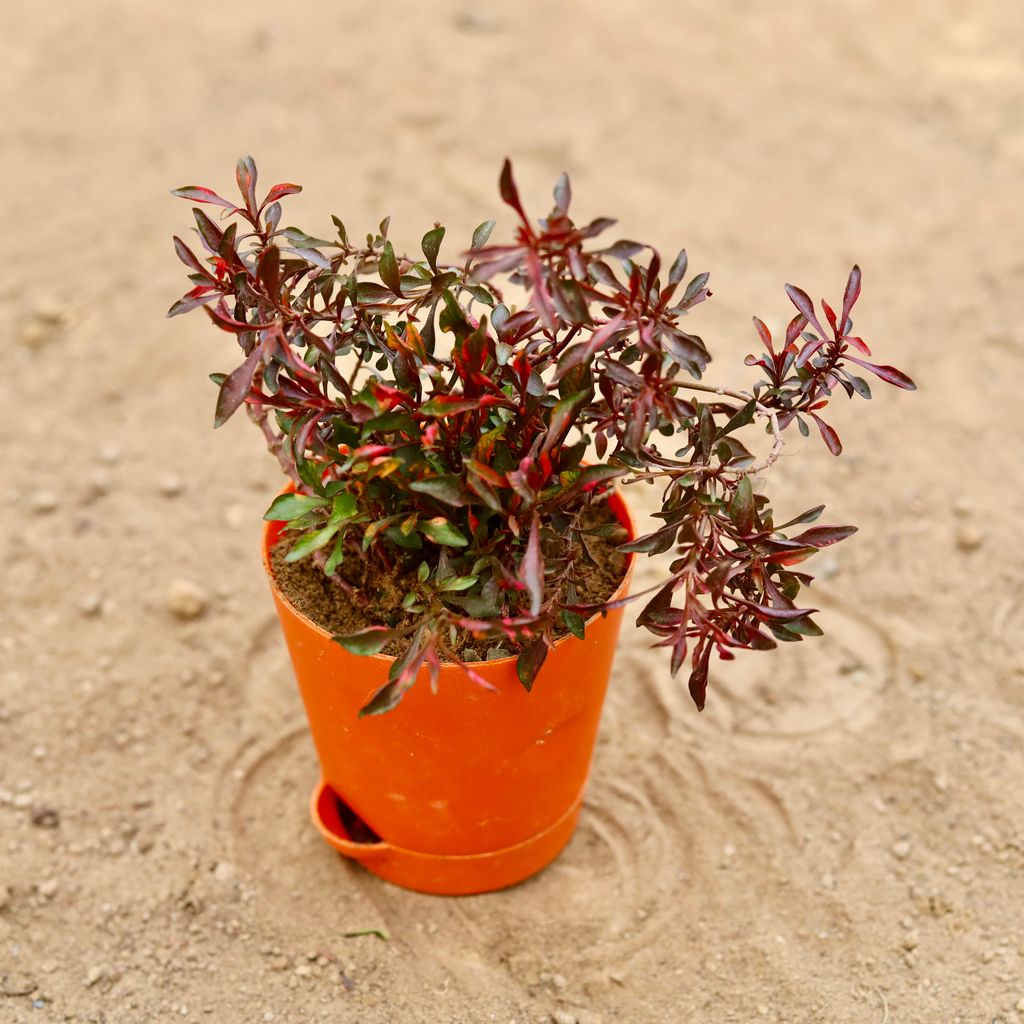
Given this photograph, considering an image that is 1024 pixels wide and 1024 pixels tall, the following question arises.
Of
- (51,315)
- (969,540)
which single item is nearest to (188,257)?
(969,540)

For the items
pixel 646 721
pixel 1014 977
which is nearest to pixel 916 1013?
pixel 1014 977

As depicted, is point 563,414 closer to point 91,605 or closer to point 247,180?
point 247,180

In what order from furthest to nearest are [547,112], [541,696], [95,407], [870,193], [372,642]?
1. [547,112]
2. [870,193]
3. [95,407]
4. [541,696]
5. [372,642]

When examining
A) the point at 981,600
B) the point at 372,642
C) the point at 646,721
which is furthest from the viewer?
the point at 981,600

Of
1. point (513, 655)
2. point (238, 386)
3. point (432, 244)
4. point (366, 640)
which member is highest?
point (432, 244)

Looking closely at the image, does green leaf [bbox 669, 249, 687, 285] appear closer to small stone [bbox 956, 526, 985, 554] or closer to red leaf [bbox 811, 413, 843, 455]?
red leaf [bbox 811, 413, 843, 455]

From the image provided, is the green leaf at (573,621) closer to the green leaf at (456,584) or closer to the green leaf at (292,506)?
the green leaf at (456,584)

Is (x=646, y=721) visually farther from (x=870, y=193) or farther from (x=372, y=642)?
(x=870, y=193)
